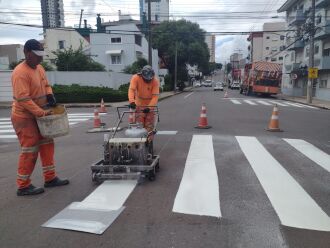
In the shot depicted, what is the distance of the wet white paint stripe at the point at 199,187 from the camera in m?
4.58

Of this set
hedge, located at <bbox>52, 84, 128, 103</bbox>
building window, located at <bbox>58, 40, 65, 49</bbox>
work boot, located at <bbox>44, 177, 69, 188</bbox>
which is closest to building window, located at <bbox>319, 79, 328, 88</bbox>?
hedge, located at <bbox>52, 84, 128, 103</bbox>

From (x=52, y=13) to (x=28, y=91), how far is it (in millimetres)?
20795

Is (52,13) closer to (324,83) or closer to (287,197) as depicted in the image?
(287,197)

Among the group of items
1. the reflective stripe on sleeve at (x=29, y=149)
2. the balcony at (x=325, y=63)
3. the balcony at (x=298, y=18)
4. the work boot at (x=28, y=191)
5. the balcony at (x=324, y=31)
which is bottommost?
the work boot at (x=28, y=191)

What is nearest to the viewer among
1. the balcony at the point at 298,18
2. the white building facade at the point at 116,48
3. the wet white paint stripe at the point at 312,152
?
the wet white paint stripe at the point at 312,152

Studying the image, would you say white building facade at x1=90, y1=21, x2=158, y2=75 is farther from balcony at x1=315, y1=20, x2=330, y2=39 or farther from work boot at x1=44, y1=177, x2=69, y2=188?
work boot at x1=44, y1=177, x2=69, y2=188

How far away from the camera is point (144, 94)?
7715 millimetres

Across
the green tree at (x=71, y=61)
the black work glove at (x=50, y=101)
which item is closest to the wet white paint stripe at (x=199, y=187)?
the black work glove at (x=50, y=101)

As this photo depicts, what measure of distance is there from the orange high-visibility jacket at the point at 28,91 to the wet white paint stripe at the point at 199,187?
7.62ft

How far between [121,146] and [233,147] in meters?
3.76

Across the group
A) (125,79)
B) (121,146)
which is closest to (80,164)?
(121,146)

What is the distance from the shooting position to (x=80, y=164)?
7.25 m

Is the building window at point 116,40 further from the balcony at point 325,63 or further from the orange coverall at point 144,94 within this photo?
the orange coverall at point 144,94

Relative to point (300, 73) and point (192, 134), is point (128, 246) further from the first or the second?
point (300, 73)
